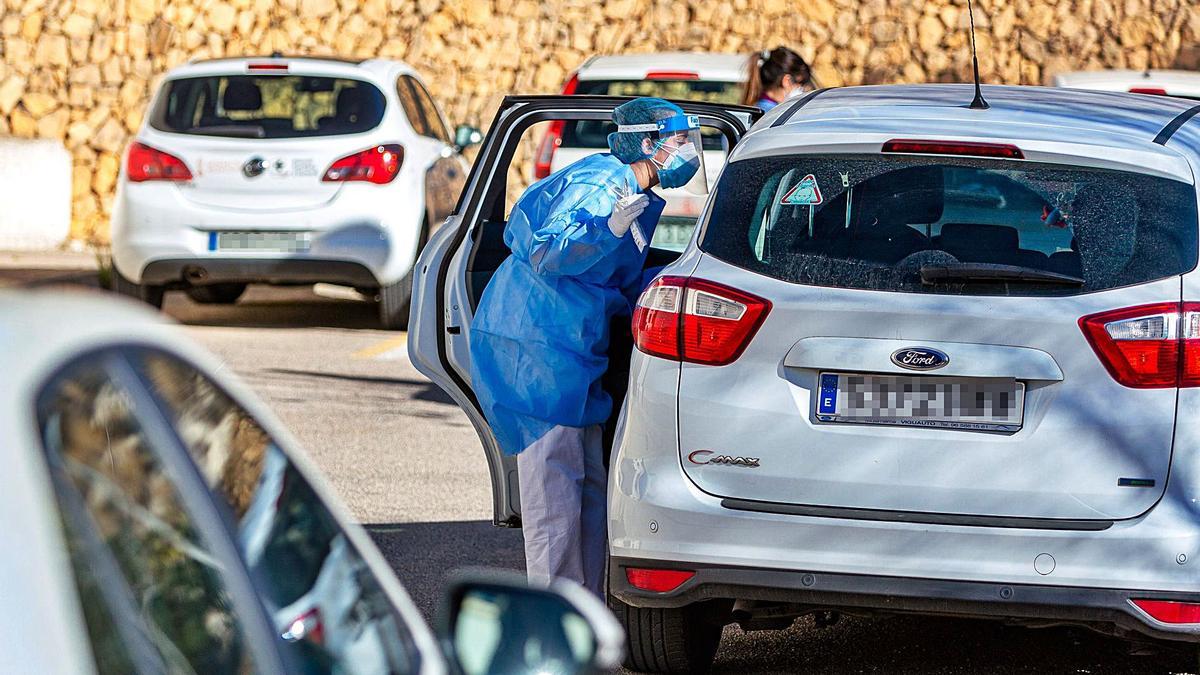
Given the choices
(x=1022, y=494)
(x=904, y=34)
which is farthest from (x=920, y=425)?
(x=904, y=34)

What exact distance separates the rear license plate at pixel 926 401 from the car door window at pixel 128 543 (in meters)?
2.29

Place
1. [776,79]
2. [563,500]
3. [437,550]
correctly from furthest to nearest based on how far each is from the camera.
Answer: [776,79] < [437,550] < [563,500]

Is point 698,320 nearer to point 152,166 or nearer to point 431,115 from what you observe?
point 152,166

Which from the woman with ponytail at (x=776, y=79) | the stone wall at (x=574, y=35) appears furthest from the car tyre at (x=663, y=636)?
the stone wall at (x=574, y=35)

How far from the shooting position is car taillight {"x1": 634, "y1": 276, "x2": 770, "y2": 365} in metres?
3.94

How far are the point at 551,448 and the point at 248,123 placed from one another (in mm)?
6835

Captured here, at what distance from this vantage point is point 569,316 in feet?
15.0

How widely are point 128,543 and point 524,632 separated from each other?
56cm

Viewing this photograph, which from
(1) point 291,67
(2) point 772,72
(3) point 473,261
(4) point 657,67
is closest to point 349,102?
(1) point 291,67

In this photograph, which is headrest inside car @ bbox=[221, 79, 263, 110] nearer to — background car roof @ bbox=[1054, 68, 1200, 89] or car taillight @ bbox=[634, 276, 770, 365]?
background car roof @ bbox=[1054, 68, 1200, 89]

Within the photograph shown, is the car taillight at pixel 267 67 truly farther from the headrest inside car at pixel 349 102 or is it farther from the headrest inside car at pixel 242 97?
the headrest inside car at pixel 349 102

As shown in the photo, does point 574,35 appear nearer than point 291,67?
No

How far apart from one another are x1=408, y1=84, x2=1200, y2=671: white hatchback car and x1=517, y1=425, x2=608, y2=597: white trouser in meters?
0.56

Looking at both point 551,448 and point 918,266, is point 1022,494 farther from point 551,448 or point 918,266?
point 551,448
